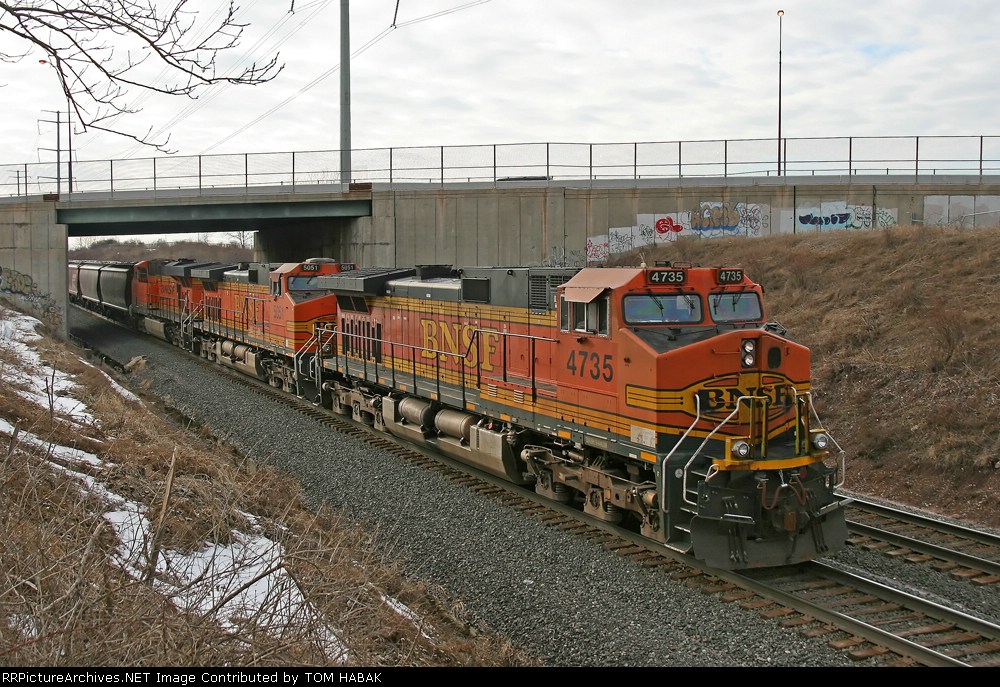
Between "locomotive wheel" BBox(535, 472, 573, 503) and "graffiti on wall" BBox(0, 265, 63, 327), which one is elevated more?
"graffiti on wall" BBox(0, 265, 63, 327)

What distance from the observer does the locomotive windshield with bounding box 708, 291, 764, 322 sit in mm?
10273

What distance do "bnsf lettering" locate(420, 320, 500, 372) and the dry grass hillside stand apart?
611 centimetres

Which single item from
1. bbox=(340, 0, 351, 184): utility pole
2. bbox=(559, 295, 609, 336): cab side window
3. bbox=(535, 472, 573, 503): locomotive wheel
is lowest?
bbox=(535, 472, 573, 503): locomotive wheel

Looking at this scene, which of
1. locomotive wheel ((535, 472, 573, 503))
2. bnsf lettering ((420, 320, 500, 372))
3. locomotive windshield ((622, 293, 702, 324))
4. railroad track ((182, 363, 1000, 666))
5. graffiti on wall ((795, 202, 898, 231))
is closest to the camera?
railroad track ((182, 363, 1000, 666))

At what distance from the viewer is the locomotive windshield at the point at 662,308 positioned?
32.5 ft

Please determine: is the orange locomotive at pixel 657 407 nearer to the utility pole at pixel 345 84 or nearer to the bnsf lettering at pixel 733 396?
the bnsf lettering at pixel 733 396

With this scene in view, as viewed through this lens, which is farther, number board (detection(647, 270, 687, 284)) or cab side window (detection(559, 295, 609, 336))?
cab side window (detection(559, 295, 609, 336))

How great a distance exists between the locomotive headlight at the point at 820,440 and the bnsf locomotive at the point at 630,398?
15 millimetres

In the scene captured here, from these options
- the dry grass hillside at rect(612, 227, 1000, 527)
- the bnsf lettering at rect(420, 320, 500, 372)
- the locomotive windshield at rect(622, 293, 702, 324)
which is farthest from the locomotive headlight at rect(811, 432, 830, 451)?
the bnsf lettering at rect(420, 320, 500, 372)

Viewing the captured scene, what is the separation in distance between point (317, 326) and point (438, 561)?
456 inches

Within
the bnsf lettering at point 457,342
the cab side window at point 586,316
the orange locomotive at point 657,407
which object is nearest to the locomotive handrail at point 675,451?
the orange locomotive at point 657,407

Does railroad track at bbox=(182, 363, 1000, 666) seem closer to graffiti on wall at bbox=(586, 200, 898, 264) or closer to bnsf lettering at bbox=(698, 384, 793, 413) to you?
bnsf lettering at bbox=(698, 384, 793, 413)

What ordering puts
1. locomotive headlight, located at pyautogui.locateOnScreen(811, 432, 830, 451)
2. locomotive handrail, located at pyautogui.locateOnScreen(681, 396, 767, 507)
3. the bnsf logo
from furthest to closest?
the bnsf logo, locomotive headlight, located at pyautogui.locateOnScreen(811, 432, 830, 451), locomotive handrail, located at pyautogui.locateOnScreen(681, 396, 767, 507)

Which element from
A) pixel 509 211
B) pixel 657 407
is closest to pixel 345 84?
pixel 509 211
